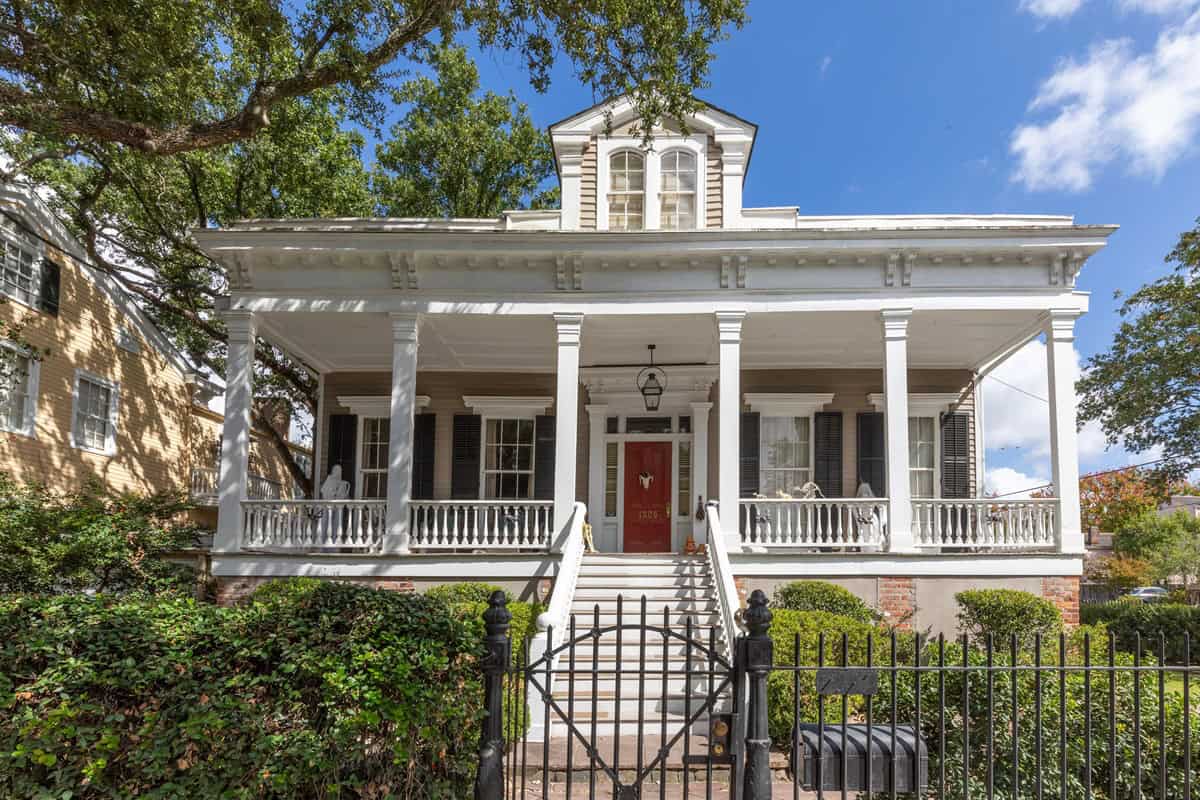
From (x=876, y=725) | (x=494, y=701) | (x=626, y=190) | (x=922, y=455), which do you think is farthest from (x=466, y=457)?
(x=494, y=701)

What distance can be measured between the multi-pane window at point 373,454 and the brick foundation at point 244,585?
449cm

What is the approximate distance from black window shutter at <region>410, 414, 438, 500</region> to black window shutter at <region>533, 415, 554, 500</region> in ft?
6.80

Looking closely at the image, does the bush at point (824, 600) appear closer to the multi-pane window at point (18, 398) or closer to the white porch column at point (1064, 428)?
the white porch column at point (1064, 428)

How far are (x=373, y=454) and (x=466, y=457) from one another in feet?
6.50

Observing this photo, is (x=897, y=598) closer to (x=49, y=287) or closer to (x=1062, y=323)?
(x=1062, y=323)

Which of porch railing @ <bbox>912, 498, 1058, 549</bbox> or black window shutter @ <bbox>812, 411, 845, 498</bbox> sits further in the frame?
black window shutter @ <bbox>812, 411, 845, 498</bbox>

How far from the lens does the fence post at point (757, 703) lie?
4.32 metres

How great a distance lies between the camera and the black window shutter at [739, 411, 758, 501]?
49.7 ft

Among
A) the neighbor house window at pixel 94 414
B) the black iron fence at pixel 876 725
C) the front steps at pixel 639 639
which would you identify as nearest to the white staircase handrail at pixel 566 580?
the front steps at pixel 639 639

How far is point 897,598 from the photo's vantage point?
37.1 ft

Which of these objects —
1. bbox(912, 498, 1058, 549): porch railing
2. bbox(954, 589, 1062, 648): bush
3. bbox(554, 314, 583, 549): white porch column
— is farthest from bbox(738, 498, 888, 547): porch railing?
bbox(554, 314, 583, 549): white porch column

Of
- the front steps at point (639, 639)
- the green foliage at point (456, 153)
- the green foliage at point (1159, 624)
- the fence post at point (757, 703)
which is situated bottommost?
the green foliage at point (1159, 624)

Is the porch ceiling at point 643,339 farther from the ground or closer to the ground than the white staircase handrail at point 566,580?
farther from the ground

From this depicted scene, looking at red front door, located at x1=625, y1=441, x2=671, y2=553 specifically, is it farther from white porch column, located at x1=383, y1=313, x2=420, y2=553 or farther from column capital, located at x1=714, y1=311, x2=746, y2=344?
white porch column, located at x1=383, y1=313, x2=420, y2=553
